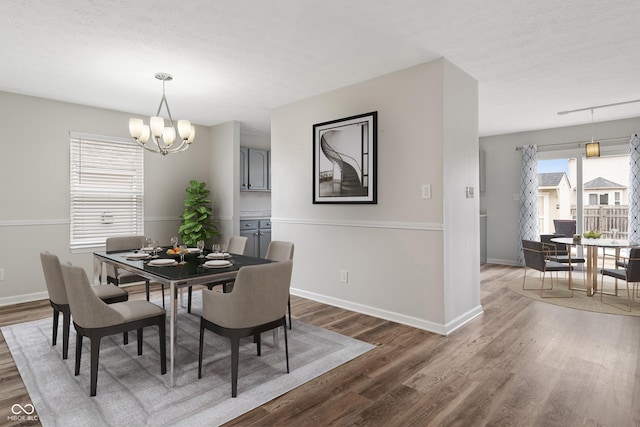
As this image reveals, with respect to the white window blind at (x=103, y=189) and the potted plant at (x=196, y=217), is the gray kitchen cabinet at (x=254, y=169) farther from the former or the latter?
the white window blind at (x=103, y=189)

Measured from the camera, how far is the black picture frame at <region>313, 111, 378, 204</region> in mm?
3896

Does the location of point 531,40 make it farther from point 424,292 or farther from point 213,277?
point 213,277

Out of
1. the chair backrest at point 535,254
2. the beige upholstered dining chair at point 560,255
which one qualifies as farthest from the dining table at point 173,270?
the beige upholstered dining chair at point 560,255

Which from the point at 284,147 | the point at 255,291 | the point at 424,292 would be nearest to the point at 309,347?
the point at 255,291

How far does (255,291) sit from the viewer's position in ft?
7.54

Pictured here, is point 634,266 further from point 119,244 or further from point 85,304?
point 119,244

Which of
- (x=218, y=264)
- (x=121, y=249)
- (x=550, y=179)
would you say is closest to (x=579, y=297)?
(x=550, y=179)

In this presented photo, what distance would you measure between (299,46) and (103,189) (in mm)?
3766

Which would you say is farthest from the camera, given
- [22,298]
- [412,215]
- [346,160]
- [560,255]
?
[560,255]

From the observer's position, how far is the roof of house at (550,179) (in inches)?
259

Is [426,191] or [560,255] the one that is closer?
[426,191]

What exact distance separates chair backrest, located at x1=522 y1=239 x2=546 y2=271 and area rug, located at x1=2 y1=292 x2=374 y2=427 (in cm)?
294

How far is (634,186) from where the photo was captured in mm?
5633

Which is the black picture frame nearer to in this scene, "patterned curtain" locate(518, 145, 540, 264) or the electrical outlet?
the electrical outlet
